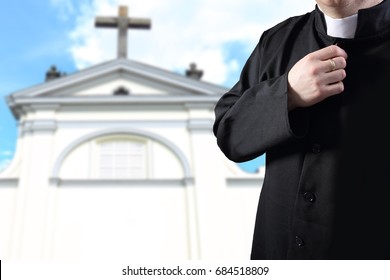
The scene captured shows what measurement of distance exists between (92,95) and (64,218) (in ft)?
9.78

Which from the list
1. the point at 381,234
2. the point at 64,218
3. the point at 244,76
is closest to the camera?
the point at 381,234

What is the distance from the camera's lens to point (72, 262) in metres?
0.86

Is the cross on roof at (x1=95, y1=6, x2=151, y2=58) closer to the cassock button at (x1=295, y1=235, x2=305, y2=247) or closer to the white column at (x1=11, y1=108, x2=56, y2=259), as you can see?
the white column at (x1=11, y1=108, x2=56, y2=259)

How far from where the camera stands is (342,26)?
2.92 ft

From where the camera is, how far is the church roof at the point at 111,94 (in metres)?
10.8

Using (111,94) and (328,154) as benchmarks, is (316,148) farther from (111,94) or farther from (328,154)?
(111,94)

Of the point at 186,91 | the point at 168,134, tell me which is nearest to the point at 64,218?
the point at 168,134

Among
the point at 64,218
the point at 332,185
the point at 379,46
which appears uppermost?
the point at 64,218

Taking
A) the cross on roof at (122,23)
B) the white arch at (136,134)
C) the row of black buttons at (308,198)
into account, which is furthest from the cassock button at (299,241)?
the cross on roof at (122,23)

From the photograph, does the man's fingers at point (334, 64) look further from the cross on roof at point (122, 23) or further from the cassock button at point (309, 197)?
the cross on roof at point (122, 23)

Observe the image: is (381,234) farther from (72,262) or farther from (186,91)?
(186,91)

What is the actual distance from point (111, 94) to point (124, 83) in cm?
47

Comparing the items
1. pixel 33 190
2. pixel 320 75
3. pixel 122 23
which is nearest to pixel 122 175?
pixel 33 190

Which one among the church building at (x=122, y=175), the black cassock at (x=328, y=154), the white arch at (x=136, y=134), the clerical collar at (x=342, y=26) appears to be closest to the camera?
the black cassock at (x=328, y=154)
